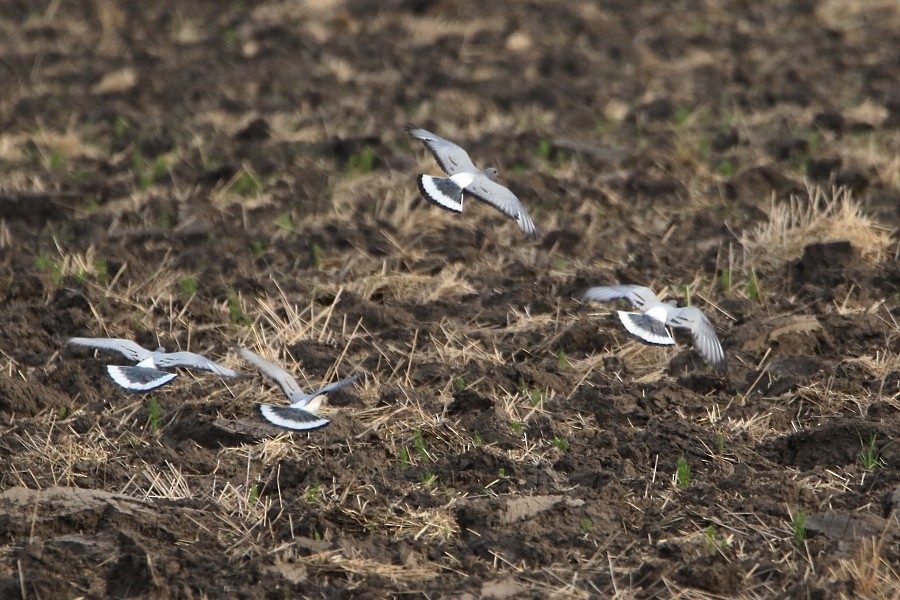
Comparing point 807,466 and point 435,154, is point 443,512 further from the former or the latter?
point 435,154

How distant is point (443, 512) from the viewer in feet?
16.3

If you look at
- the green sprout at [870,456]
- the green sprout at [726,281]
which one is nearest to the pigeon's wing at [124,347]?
the green sprout at [870,456]

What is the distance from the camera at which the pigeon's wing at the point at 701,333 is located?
5684 mm

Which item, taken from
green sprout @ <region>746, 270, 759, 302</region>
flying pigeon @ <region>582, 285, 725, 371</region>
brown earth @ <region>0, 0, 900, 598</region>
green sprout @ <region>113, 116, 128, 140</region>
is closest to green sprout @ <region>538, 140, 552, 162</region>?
brown earth @ <region>0, 0, 900, 598</region>

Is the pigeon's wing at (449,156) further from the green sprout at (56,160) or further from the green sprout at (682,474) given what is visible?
the green sprout at (56,160)

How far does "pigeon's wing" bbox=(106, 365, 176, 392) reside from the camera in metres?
5.38

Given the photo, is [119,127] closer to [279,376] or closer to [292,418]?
[279,376]

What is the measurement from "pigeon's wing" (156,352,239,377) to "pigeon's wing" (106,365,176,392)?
6 cm

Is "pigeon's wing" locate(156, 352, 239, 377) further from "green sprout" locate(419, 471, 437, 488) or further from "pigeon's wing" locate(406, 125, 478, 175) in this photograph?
"pigeon's wing" locate(406, 125, 478, 175)

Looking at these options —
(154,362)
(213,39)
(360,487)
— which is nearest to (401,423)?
(360,487)

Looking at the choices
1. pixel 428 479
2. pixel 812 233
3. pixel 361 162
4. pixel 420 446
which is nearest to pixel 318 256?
pixel 361 162

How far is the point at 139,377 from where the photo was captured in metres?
5.48

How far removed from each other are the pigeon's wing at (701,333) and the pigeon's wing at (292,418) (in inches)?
61.2

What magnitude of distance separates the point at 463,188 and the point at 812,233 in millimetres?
2390
